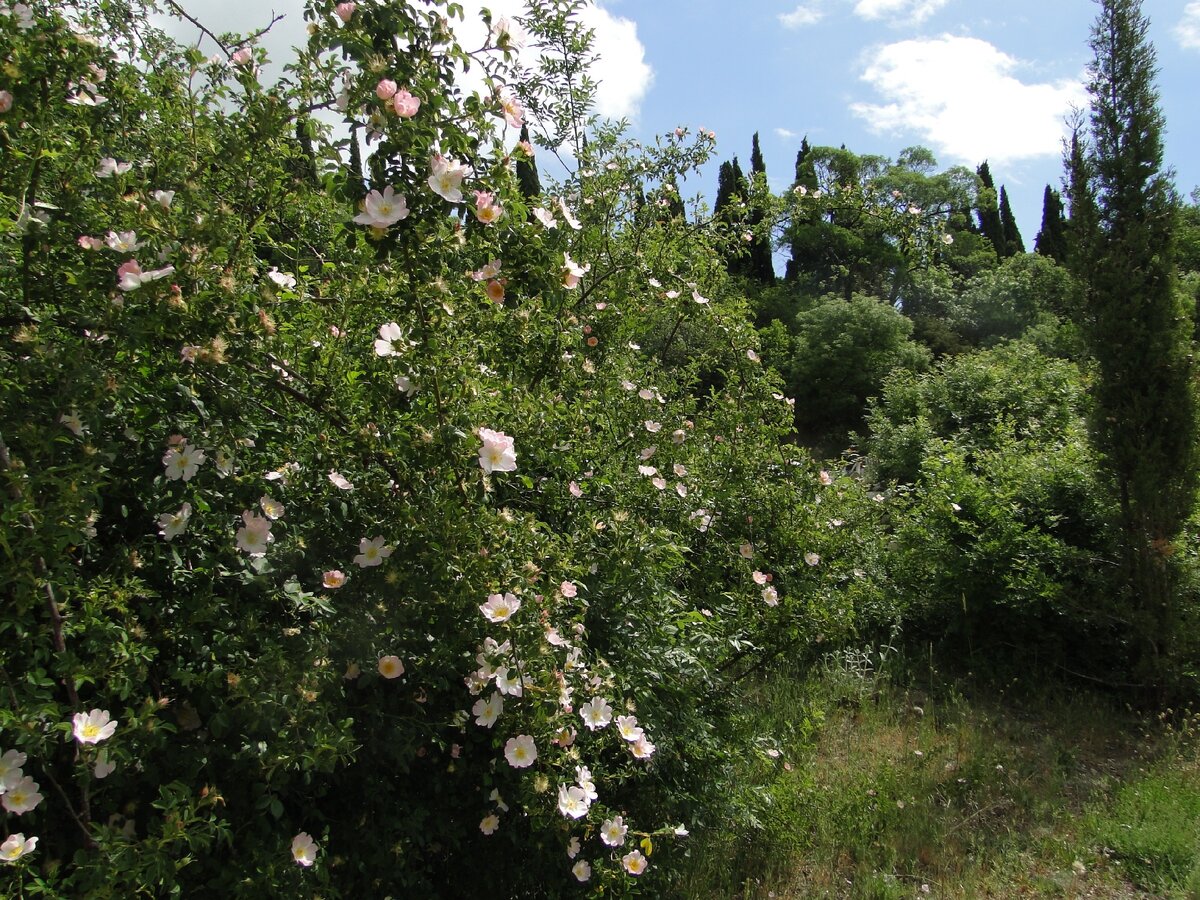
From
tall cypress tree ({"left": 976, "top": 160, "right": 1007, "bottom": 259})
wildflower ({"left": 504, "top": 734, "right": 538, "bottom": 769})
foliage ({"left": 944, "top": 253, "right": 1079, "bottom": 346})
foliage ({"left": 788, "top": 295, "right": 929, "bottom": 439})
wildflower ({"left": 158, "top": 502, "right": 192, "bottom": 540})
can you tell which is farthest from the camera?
tall cypress tree ({"left": 976, "top": 160, "right": 1007, "bottom": 259})

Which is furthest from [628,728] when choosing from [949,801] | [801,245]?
[801,245]

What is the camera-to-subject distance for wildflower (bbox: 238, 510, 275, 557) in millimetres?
1488

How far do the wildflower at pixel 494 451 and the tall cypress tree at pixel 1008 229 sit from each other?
2933 cm

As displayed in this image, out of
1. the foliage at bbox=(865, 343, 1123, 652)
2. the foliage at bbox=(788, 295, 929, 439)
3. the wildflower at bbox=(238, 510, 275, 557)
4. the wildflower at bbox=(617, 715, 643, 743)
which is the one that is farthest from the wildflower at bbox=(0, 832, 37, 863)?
the foliage at bbox=(788, 295, 929, 439)

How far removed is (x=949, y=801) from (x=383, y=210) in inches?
123

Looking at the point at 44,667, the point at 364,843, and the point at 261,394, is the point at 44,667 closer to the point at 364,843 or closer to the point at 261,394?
the point at 261,394

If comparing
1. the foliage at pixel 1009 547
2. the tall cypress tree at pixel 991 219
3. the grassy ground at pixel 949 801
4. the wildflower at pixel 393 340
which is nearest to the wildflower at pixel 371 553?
the wildflower at pixel 393 340

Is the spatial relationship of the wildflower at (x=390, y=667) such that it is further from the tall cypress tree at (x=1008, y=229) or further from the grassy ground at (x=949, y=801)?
the tall cypress tree at (x=1008, y=229)

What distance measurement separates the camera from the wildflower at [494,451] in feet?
4.94

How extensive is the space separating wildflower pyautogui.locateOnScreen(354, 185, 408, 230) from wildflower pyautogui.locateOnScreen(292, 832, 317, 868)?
1160 mm

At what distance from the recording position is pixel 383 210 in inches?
60.7

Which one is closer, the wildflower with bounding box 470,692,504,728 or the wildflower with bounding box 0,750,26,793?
the wildflower with bounding box 0,750,26,793

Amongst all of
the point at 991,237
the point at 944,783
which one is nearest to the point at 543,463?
the point at 944,783

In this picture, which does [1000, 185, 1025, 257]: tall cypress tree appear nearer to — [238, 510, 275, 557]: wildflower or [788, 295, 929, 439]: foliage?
[788, 295, 929, 439]: foliage
